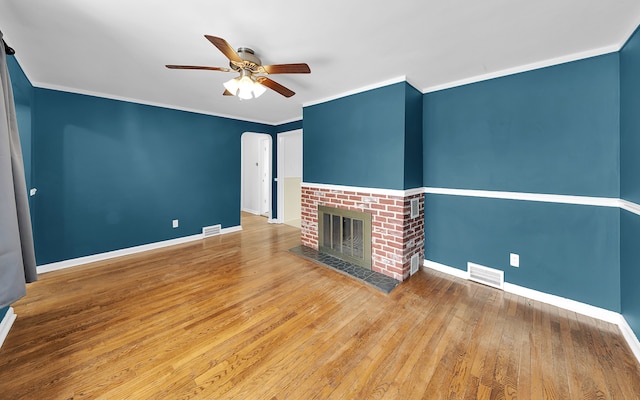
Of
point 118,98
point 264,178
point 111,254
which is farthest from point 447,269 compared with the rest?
point 118,98

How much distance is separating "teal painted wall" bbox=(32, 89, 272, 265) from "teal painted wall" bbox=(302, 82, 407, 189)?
192cm

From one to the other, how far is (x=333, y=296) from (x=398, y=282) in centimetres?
80

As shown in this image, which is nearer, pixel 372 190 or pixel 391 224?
pixel 391 224

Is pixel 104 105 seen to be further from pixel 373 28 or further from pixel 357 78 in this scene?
pixel 373 28

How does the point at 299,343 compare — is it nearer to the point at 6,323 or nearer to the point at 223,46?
the point at 223,46

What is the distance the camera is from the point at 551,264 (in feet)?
7.92

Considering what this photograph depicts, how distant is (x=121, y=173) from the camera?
3748 millimetres

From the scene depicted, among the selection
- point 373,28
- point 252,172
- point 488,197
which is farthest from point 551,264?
point 252,172

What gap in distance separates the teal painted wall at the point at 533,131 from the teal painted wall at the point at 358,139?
0.60 meters

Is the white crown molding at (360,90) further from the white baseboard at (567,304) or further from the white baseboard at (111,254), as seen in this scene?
the white baseboard at (111,254)

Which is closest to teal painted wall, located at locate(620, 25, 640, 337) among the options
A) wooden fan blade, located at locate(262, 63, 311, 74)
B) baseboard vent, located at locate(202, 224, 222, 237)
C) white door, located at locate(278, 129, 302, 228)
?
wooden fan blade, located at locate(262, 63, 311, 74)

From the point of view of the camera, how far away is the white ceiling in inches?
66.0

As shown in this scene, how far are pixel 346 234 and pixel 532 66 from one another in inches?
104

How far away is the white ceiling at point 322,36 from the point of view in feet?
5.50
